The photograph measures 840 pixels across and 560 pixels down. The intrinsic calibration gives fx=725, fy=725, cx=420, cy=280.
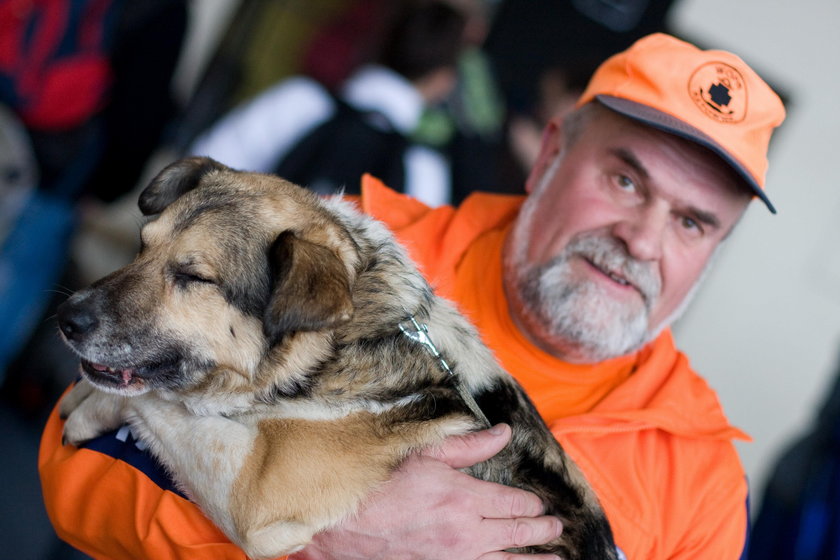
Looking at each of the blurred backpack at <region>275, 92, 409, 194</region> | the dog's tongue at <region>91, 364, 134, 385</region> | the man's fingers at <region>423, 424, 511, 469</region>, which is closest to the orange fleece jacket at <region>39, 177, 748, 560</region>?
the dog's tongue at <region>91, 364, 134, 385</region>

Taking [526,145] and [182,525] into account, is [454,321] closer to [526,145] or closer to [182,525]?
[182,525]

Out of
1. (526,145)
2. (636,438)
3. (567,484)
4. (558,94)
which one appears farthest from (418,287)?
(526,145)

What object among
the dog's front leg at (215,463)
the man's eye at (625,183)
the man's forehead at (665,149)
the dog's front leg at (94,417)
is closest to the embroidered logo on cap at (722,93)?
the man's forehead at (665,149)

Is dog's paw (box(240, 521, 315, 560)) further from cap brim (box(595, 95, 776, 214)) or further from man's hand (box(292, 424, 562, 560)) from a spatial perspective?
cap brim (box(595, 95, 776, 214))

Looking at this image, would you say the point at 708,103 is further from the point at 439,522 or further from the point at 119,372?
the point at 119,372

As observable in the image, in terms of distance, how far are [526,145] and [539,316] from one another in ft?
12.2

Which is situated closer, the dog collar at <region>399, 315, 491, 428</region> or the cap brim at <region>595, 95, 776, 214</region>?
the dog collar at <region>399, 315, 491, 428</region>

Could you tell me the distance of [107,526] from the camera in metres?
1.93

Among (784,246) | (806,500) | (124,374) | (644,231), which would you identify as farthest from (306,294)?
(784,246)

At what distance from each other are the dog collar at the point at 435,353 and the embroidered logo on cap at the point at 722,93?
1185 mm

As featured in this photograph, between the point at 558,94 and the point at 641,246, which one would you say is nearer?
the point at 641,246

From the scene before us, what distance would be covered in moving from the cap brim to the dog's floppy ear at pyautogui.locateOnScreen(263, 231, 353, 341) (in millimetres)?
1157

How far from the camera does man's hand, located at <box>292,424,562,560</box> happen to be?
186 cm

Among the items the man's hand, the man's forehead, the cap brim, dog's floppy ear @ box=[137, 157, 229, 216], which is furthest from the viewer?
the man's forehead
